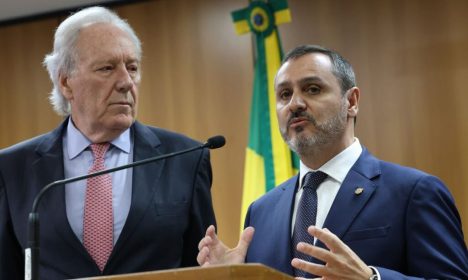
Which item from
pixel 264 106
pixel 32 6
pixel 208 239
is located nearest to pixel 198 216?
pixel 208 239

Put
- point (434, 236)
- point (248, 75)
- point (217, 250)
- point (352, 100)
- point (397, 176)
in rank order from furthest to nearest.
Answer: point (248, 75) → point (352, 100) → point (397, 176) → point (217, 250) → point (434, 236)

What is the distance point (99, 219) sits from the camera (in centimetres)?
278

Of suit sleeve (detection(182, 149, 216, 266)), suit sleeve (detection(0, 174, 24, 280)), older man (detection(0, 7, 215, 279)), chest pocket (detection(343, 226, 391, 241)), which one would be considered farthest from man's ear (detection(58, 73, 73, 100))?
chest pocket (detection(343, 226, 391, 241))

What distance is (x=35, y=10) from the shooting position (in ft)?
21.0

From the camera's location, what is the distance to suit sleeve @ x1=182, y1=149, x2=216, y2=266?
2.90m

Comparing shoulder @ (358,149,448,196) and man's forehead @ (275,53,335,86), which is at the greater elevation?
man's forehead @ (275,53,335,86)

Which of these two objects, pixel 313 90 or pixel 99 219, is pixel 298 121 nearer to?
pixel 313 90

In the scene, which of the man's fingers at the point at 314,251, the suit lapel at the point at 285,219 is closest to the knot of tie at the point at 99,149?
the suit lapel at the point at 285,219

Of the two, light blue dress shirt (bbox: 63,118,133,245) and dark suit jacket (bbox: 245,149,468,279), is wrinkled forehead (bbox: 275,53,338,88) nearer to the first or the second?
dark suit jacket (bbox: 245,149,468,279)

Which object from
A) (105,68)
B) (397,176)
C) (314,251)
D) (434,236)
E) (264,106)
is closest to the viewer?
(314,251)

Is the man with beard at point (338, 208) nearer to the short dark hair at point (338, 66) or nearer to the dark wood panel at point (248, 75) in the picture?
the short dark hair at point (338, 66)

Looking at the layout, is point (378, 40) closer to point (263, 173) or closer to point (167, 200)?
A: point (263, 173)

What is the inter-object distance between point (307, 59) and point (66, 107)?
966mm

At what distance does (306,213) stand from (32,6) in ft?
13.8
